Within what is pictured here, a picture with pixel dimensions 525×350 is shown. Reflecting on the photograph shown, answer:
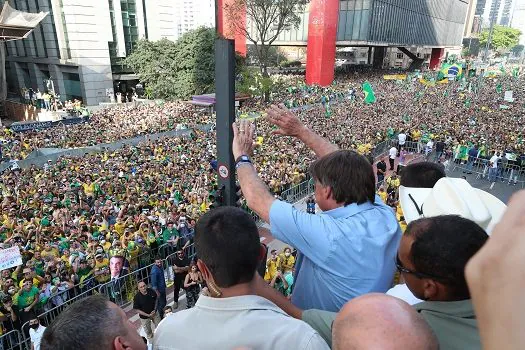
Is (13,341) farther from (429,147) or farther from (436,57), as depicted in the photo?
(436,57)

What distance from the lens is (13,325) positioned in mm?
6133

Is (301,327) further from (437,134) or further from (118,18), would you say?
(118,18)

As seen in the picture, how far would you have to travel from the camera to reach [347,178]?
78.4 inches

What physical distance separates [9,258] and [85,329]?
6.37 metres

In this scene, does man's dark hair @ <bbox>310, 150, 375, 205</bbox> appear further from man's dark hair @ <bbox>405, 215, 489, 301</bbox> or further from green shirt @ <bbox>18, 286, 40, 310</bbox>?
green shirt @ <bbox>18, 286, 40, 310</bbox>

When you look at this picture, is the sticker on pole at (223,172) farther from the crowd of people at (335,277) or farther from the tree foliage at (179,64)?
the tree foliage at (179,64)

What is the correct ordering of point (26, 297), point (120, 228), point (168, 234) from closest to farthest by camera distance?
point (26, 297) → point (168, 234) → point (120, 228)

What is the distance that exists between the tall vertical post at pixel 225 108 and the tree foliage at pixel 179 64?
29075mm

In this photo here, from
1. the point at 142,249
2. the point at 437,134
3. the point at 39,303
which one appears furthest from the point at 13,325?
the point at 437,134

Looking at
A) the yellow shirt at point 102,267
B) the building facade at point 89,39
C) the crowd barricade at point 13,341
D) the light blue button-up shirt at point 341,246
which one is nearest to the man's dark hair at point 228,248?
the light blue button-up shirt at point 341,246

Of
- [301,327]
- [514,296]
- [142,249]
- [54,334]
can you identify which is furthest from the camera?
[142,249]

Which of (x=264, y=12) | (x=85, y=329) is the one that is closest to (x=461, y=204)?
(x=85, y=329)

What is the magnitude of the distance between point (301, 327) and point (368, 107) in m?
27.4

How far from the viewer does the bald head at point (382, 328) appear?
1.16m
